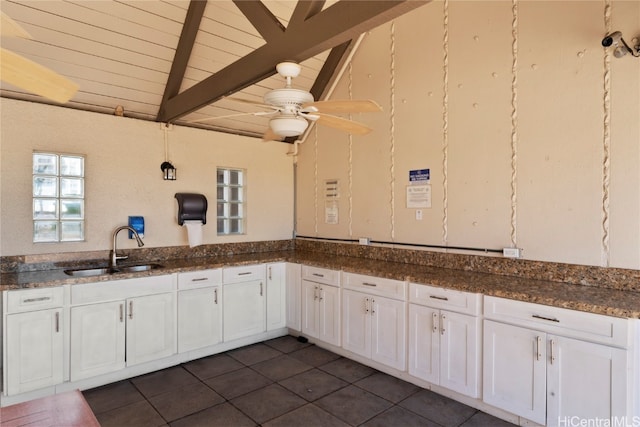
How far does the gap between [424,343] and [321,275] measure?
120 centimetres

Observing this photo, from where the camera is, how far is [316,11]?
2.13m

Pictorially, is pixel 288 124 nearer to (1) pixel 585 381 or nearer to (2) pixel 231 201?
(1) pixel 585 381

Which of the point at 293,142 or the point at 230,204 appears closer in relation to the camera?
the point at 230,204

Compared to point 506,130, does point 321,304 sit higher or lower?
lower

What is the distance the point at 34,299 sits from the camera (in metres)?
2.60

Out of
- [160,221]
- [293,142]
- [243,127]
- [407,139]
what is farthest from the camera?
[293,142]

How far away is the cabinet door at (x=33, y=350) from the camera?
251 centimetres

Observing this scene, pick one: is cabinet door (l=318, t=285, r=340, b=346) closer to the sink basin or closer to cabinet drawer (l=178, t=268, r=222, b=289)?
cabinet drawer (l=178, t=268, r=222, b=289)

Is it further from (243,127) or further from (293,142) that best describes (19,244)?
(293,142)

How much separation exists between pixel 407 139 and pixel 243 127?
6.47 feet

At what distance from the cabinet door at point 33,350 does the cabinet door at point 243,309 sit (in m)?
1.33

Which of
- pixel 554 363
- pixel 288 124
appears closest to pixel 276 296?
pixel 288 124

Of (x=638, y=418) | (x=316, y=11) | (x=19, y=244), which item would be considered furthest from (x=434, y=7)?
(x=19, y=244)

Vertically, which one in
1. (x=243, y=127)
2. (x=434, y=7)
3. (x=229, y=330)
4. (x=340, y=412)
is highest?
(x=434, y=7)
